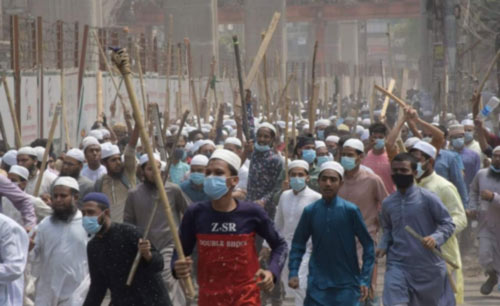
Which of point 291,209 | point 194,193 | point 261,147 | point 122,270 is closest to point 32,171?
point 194,193

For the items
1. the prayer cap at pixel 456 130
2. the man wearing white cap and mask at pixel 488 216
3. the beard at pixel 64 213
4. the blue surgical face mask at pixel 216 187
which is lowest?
the man wearing white cap and mask at pixel 488 216

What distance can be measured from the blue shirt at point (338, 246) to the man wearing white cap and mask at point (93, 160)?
374cm

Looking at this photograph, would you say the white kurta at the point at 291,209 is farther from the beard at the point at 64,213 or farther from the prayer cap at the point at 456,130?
the prayer cap at the point at 456,130

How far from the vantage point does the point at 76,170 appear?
9922 mm

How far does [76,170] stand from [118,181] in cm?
42

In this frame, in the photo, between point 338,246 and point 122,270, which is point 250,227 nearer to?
point 122,270

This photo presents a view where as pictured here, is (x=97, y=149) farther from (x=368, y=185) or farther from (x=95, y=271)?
(x=95, y=271)

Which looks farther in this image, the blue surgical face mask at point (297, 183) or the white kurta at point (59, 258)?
the blue surgical face mask at point (297, 183)

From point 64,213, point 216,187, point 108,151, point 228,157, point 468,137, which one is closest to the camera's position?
point 216,187

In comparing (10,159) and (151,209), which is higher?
(10,159)

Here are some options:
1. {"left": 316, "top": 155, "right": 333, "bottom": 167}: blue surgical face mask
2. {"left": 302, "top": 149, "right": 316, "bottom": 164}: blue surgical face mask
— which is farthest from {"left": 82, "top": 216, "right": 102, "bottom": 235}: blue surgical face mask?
{"left": 316, "top": 155, "right": 333, "bottom": 167}: blue surgical face mask

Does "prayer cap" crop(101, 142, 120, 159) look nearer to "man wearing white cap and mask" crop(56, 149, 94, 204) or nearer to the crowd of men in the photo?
the crowd of men

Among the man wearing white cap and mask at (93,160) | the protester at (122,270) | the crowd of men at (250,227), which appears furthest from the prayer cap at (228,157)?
the man wearing white cap and mask at (93,160)

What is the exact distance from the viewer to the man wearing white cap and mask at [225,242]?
6152 mm
